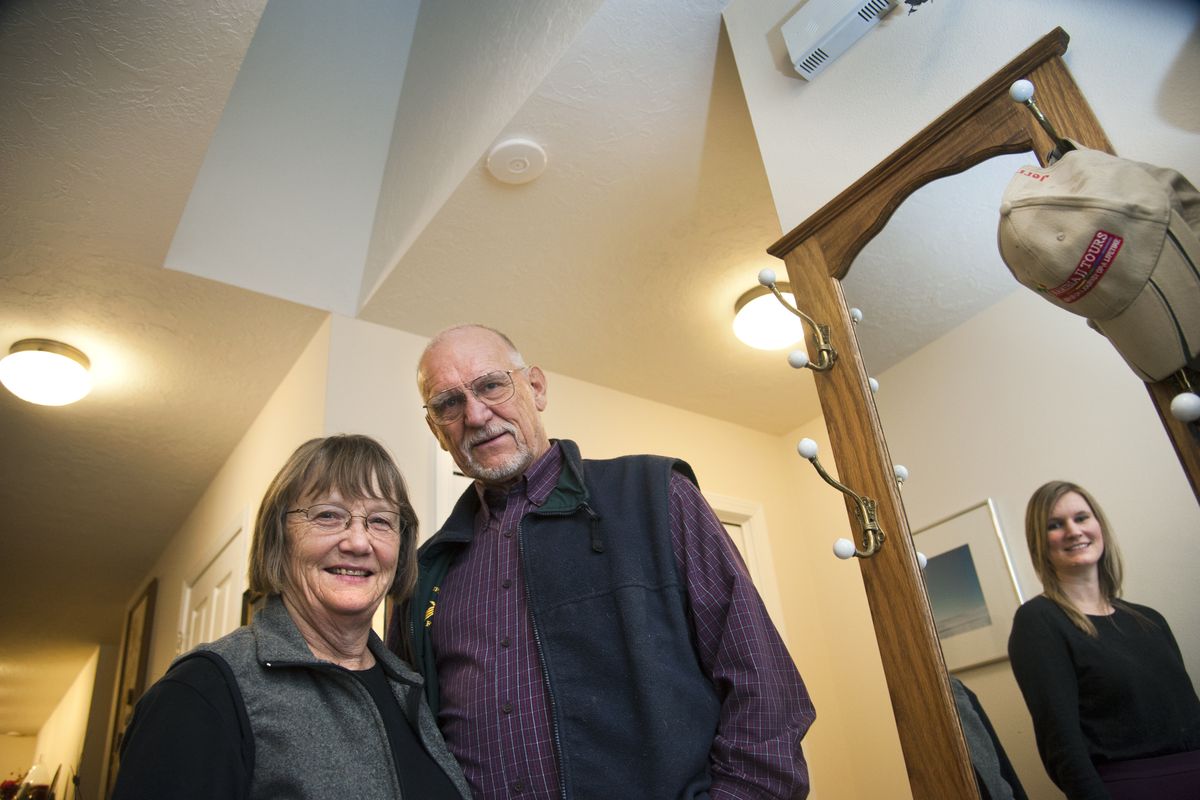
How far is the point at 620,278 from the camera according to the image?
2.80 metres

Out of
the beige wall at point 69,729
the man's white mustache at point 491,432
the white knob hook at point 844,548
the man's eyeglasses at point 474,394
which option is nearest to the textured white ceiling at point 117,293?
the man's eyeglasses at point 474,394

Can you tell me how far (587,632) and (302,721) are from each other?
0.44 meters

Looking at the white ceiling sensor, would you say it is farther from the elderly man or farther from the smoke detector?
the elderly man

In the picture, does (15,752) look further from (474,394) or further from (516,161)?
(474,394)

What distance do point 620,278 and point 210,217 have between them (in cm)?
124

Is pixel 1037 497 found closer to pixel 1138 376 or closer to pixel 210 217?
pixel 1138 376

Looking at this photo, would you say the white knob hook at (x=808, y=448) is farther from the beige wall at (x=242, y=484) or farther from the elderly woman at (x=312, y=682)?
the beige wall at (x=242, y=484)

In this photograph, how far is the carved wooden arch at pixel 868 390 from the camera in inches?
50.9

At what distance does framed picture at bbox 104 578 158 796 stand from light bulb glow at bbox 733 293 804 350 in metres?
3.39

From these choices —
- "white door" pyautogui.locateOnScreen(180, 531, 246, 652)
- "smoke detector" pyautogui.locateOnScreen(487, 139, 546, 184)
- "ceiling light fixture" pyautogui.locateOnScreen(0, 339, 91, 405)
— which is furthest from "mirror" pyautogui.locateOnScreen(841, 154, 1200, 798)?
"ceiling light fixture" pyautogui.locateOnScreen(0, 339, 91, 405)

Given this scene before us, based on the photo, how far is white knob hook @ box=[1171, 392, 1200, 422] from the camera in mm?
1038

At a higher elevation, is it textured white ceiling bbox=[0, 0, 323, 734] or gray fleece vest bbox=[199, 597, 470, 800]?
textured white ceiling bbox=[0, 0, 323, 734]

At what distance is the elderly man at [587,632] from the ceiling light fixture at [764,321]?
137cm

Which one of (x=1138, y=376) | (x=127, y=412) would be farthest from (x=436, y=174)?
(x=1138, y=376)
